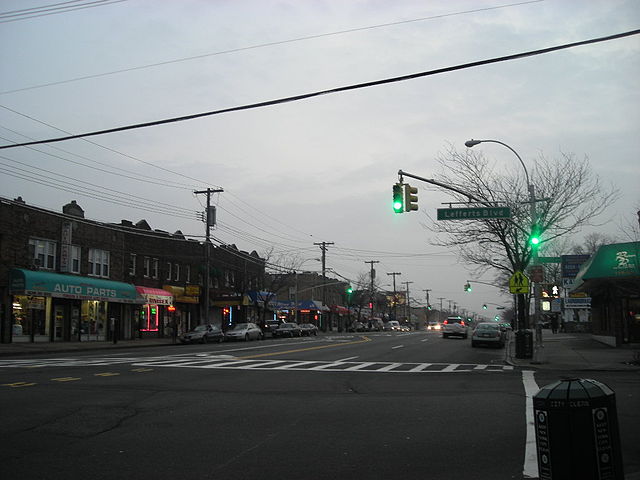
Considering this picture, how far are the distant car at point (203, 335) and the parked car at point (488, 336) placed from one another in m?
17.9

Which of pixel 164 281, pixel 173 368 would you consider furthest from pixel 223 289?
pixel 173 368

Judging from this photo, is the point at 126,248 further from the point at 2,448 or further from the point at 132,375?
the point at 2,448

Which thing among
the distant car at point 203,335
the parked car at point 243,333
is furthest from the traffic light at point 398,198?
the parked car at point 243,333

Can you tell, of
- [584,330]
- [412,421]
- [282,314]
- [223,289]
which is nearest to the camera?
[412,421]

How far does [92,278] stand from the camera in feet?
133

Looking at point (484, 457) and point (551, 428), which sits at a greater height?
point (551, 428)

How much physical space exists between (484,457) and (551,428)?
10.6 feet

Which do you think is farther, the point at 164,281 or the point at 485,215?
the point at 164,281

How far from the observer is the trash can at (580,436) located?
14.5 ft

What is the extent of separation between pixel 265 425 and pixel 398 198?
13.4 metres

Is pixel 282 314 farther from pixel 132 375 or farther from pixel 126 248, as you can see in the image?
pixel 132 375

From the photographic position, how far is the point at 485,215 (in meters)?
22.1

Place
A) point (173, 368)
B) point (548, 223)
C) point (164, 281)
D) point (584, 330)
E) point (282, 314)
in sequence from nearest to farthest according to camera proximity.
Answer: point (173, 368)
point (548, 223)
point (164, 281)
point (584, 330)
point (282, 314)

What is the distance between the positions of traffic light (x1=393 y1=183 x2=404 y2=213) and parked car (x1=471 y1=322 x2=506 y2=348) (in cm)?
1559
